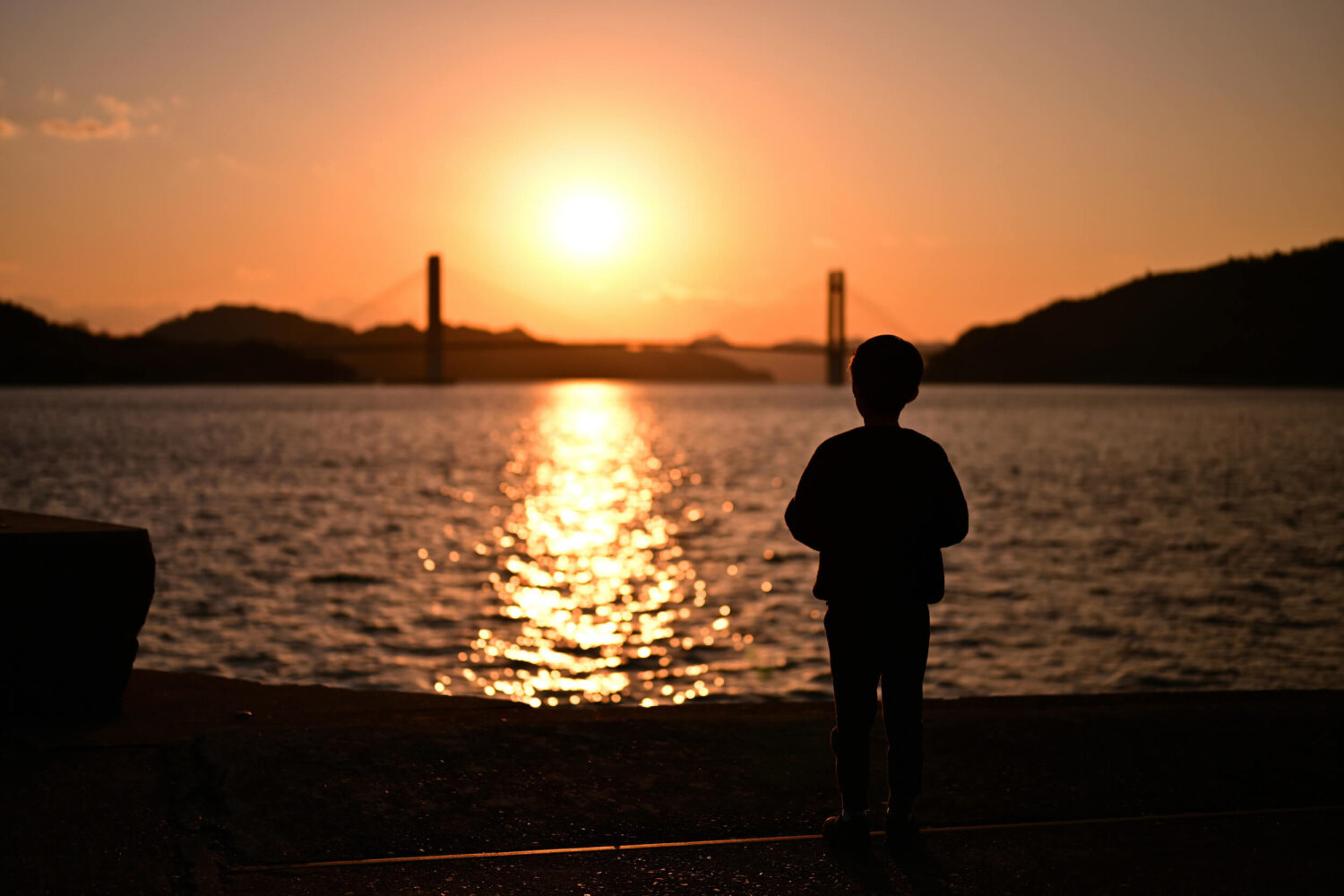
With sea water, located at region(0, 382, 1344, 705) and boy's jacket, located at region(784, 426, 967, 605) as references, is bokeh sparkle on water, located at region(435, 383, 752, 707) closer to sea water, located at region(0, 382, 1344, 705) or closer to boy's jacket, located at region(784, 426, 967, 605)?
sea water, located at region(0, 382, 1344, 705)

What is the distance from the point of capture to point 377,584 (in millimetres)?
16875

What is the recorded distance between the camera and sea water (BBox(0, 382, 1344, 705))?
1188cm

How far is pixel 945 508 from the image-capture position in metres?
3.24

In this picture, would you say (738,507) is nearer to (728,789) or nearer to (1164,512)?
(1164,512)

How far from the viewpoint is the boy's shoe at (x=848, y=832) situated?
128 inches

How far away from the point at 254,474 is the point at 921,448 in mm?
38300

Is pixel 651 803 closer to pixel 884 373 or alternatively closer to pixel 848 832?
pixel 848 832

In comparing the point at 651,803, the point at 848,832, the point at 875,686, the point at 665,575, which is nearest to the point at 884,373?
the point at 875,686

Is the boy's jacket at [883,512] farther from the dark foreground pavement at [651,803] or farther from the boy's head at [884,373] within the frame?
the dark foreground pavement at [651,803]

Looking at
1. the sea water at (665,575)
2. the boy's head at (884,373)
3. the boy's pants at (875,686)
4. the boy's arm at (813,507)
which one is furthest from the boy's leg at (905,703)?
the sea water at (665,575)

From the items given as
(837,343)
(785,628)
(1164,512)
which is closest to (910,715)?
(785,628)

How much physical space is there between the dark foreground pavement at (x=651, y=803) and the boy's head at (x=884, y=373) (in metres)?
1.20

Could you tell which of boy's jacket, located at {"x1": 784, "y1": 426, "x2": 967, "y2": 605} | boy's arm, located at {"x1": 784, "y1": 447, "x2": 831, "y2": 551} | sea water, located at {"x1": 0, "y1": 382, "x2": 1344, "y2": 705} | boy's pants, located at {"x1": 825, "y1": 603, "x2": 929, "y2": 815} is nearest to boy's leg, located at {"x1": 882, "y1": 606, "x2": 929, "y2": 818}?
boy's pants, located at {"x1": 825, "y1": 603, "x2": 929, "y2": 815}

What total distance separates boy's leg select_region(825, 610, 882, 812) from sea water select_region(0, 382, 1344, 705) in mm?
7488
